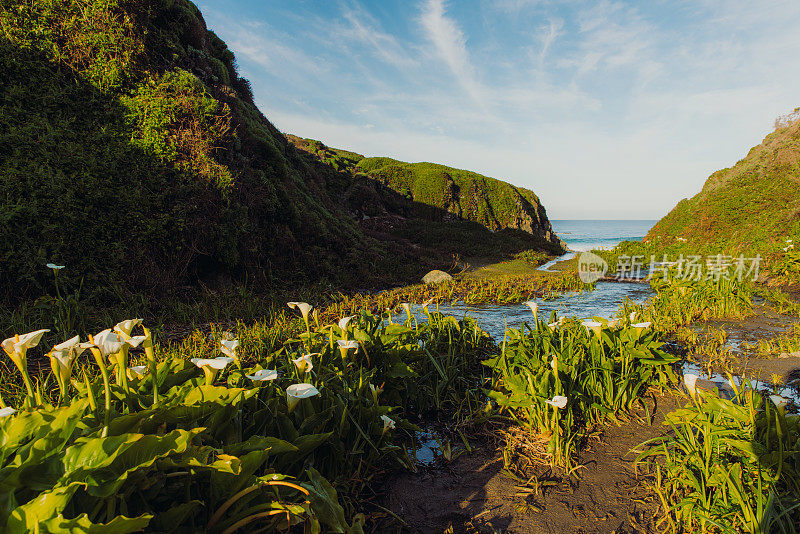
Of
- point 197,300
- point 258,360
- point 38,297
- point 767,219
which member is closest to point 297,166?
point 197,300

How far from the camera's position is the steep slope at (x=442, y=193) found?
24391 mm

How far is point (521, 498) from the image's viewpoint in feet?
6.95

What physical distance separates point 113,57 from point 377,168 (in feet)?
76.4

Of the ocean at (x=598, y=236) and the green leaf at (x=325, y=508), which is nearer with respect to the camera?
the green leaf at (x=325, y=508)

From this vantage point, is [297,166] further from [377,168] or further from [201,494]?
[377,168]

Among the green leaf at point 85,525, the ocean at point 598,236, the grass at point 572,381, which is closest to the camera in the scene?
the green leaf at point 85,525

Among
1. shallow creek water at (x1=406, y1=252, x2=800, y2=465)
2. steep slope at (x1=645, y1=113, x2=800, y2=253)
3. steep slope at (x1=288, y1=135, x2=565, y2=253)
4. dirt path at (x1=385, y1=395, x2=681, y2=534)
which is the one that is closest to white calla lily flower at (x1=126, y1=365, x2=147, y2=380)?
dirt path at (x1=385, y1=395, x2=681, y2=534)

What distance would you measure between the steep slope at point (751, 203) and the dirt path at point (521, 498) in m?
9.34

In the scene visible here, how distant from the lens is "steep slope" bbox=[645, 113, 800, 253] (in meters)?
9.40

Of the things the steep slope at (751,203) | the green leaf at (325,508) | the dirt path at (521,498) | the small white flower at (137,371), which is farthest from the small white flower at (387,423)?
the steep slope at (751,203)

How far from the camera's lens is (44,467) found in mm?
1227

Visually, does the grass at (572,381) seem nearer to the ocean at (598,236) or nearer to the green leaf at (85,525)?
the green leaf at (85,525)

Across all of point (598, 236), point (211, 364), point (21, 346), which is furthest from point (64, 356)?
point (598, 236)

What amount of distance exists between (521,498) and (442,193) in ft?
82.9
